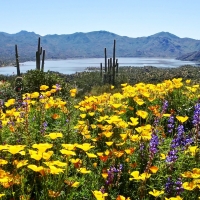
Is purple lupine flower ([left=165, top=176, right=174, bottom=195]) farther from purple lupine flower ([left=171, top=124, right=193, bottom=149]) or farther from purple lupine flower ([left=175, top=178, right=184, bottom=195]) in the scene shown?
purple lupine flower ([left=171, top=124, right=193, bottom=149])

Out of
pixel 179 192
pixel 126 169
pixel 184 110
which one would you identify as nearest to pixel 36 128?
pixel 126 169

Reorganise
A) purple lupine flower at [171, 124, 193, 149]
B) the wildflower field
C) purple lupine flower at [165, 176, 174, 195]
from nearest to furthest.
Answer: the wildflower field, purple lupine flower at [165, 176, 174, 195], purple lupine flower at [171, 124, 193, 149]

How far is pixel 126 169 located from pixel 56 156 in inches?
29.8

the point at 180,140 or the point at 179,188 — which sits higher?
the point at 180,140

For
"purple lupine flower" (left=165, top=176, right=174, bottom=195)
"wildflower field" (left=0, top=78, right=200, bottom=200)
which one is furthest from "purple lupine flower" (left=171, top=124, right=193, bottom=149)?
"purple lupine flower" (left=165, top=176, right=174, bottom=195)

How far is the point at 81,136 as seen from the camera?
3889 millimetres

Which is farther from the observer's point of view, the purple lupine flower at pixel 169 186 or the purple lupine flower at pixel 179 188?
the purple lupine flower at pixel 169 186

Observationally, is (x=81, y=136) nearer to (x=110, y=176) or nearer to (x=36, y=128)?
(x=36, y=128)

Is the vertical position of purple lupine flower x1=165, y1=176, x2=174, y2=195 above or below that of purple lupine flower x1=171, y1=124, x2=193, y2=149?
below

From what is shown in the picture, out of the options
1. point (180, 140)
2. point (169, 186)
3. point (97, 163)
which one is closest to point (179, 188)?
point (169, 186)

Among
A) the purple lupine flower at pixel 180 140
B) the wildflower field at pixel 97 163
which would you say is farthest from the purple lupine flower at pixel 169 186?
the purple lupine flower at pixel 180 140

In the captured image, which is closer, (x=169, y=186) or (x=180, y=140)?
(x=169, y=186)

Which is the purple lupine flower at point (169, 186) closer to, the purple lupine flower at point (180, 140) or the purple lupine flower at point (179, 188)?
the purple lupine flower at point (179, 188)

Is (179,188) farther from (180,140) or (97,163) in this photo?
(97,163)
